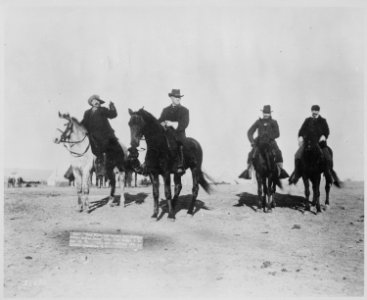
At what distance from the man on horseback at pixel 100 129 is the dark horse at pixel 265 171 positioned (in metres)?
2.28

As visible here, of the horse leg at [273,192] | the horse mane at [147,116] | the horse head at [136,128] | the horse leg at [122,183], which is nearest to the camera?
the horse head at [136,128]

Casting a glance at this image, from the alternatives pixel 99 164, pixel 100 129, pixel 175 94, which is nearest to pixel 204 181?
pixel 175 94

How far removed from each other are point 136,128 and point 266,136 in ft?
6.92

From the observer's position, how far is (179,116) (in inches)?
288

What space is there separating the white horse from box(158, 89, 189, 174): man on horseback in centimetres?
130

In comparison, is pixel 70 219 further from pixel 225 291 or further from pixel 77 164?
pixel 225 291

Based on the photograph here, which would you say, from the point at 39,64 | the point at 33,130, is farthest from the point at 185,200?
the point at 39,64

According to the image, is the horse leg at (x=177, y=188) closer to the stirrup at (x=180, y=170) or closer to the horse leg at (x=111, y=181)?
the stirrup at (x=180, y=170)

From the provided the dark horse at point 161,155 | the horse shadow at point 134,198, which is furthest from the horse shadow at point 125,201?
the dark horse at point 161,155

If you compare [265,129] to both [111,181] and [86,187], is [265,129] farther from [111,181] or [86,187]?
[86,187]

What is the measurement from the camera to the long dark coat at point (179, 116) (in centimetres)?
726

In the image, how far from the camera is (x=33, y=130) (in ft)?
24.8

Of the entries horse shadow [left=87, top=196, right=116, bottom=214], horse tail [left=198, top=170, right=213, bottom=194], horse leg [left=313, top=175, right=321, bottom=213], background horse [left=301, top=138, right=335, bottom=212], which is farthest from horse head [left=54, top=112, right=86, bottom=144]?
horse leg [left=313, top=175, right=321, bottom=213]

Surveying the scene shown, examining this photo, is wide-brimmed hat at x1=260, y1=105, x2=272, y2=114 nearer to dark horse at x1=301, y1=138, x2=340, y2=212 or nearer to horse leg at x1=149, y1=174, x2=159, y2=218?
dark horse at x1=301, y1=138, x2=340, y2=212
